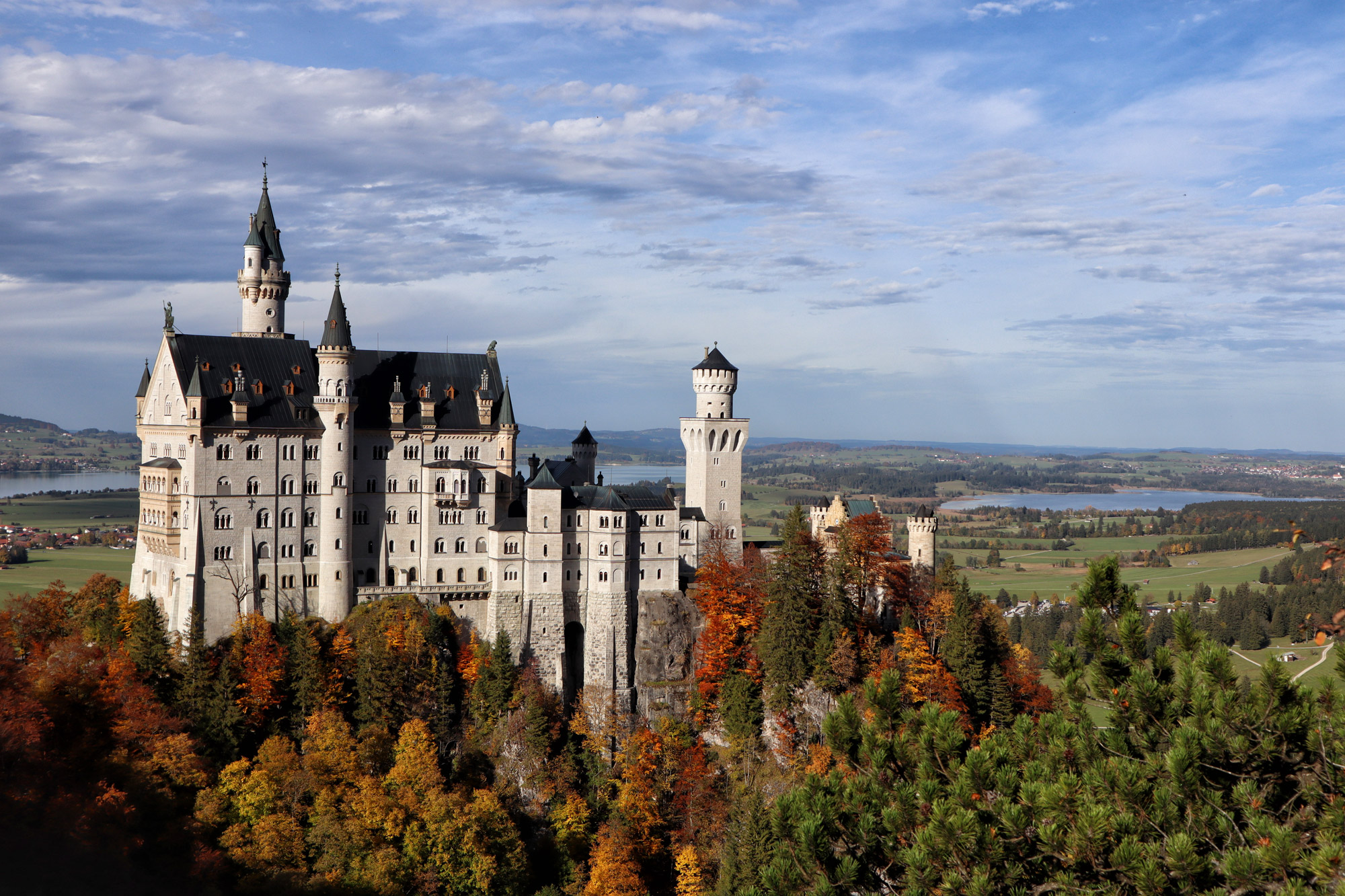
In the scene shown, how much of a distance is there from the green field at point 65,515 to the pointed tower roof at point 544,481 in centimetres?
11127

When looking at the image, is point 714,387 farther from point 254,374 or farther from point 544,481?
point 254,374

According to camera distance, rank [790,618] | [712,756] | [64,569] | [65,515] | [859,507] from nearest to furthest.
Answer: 1. [790,618]
2. [712,756]
3. [859,507]
4. [64,569]
5. [65,515]

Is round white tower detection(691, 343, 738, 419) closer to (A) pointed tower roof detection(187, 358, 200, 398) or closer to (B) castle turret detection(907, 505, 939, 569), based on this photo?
(B) castle turret detection(907, 505, 939, 569)

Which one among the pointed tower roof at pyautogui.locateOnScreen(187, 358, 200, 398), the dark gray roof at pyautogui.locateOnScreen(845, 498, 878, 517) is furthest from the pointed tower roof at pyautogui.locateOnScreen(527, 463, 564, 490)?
the dark gray roof at pyautogui.locateOnScreen(845, 498, 878, 517)

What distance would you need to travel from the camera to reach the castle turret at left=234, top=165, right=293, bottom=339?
2990 inches

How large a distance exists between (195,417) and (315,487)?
325 inches

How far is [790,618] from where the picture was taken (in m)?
66.4

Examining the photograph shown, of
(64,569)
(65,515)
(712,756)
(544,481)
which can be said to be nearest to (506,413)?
(544,481)

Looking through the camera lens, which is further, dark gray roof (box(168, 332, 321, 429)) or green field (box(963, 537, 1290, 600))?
green field (box(963, 537, 1290, 600))

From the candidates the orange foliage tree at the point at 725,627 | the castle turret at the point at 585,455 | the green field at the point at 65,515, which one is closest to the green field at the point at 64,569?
the green field at the point at 65,515

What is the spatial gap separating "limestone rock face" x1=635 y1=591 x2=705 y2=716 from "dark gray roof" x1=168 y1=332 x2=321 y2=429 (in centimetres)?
2474

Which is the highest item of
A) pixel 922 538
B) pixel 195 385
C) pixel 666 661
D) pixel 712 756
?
pixel 195 385

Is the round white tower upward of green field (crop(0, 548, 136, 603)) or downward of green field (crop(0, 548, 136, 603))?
upward

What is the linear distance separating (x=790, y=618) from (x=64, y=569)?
88.0m
